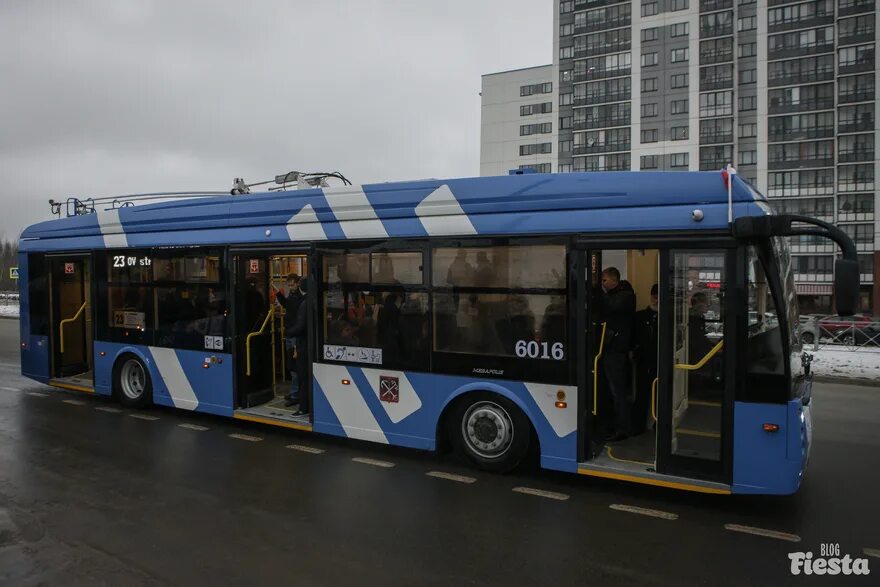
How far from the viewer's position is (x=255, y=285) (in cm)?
870

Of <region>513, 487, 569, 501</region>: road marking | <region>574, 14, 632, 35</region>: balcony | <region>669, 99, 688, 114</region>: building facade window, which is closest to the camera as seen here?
<region>513, 487, 569, 501</region>: road marking

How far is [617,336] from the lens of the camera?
6.46 m

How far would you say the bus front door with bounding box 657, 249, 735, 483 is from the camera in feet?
18.0

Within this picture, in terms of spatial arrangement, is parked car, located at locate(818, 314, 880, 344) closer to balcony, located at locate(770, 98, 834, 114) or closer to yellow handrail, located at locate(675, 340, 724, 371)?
yellow handrail, located at locate(675, 340, 724, 371)

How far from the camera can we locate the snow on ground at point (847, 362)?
44.7 ft

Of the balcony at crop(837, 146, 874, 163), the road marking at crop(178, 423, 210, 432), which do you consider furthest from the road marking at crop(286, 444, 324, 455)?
the balcony at crop(837, 146, 874, 163)

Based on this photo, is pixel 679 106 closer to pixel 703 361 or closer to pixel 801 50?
pixel 801 50

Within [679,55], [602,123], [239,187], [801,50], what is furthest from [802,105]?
[239,187]

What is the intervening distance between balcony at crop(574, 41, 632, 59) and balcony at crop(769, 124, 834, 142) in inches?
693

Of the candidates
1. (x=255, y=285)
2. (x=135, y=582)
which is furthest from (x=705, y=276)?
(x=255, y=285)

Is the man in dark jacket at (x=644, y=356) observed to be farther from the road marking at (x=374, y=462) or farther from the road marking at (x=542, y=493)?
the road marking at (x=374, y=462)

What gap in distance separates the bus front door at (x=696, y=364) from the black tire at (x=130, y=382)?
24.7ft

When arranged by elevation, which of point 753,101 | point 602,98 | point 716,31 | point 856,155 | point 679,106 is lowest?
point 856,155

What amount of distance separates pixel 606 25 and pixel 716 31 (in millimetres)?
11716
